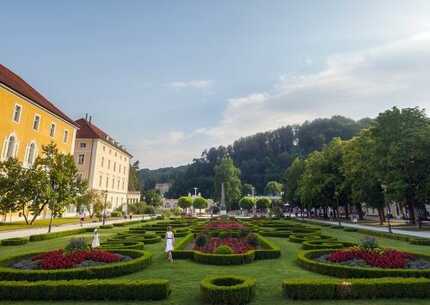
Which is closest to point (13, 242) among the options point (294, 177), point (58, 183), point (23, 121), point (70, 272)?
point (58, 183)

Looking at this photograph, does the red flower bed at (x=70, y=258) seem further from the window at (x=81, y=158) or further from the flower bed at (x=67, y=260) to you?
the window at (x=81, y=158)

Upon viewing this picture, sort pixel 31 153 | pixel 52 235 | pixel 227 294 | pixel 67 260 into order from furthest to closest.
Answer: pixel 31 153 < pixel 52 235 < pixel 67 260 < pixel 227 294

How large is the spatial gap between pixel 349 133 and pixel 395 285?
10569 centimetres

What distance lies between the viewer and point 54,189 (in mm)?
26656

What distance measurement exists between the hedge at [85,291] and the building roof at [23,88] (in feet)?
94.0

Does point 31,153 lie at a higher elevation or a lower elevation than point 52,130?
lower

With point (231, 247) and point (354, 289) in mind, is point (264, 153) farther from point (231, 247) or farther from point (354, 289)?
point (354, 289)

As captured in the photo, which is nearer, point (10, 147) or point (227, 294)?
point (227, 294)

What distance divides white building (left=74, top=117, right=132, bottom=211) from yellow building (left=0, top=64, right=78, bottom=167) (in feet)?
29.6

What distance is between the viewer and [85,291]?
25.3 ft

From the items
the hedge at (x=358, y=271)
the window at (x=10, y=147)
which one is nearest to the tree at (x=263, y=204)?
the window at (x=10, y=147)

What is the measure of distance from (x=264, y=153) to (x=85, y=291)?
13552cm

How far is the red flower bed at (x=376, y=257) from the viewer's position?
10.1 m

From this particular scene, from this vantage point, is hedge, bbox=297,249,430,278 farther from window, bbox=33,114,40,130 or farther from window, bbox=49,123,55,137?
window, bbox=49,123,55,137
